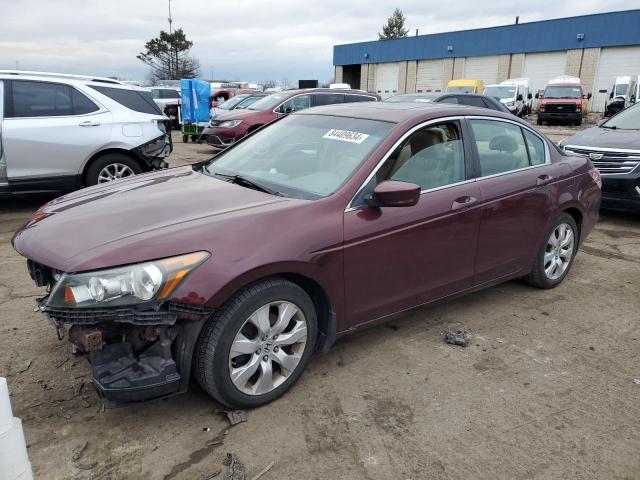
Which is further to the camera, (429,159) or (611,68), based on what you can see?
(611,68)

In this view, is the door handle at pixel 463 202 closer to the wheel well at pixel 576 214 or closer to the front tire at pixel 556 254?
the front tire at pixel 556 254

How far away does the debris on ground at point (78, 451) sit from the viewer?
2422mm

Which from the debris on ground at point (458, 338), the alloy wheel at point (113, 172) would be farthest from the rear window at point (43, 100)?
the debris on ground at point (458, 338)

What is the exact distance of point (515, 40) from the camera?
1512 inches

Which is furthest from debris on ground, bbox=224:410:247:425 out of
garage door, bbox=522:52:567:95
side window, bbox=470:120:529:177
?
garage door, bbox=522:52:567:95

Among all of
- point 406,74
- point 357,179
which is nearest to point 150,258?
point 357,179

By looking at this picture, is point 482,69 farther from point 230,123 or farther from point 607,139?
point 607,139

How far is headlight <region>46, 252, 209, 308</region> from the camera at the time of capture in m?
2.34

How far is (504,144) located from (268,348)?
2543mm

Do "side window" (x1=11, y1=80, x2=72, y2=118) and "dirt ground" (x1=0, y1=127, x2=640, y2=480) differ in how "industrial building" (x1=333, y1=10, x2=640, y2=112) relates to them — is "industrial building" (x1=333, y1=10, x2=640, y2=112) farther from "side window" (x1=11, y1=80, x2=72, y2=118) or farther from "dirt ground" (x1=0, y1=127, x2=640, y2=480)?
"dirt ground" (x1=0, y1=127, x2=640, y2=480)

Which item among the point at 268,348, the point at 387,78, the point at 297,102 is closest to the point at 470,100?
the point at 297,102

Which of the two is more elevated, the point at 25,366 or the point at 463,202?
the point at 463,202

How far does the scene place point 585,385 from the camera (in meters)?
3.13

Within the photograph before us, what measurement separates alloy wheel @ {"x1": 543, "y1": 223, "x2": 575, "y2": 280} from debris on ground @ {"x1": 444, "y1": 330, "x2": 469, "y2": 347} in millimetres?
1259
